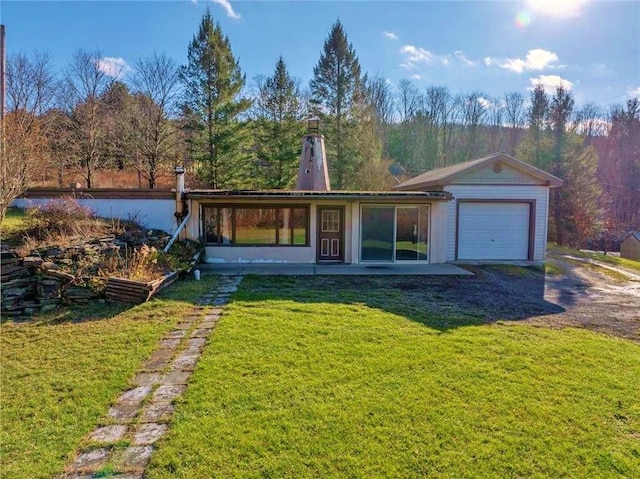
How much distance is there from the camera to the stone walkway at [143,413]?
2.69 m

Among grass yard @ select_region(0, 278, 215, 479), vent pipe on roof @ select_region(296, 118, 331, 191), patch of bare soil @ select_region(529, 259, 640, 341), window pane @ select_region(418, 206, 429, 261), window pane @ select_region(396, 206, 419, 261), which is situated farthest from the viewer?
vent pipe on roof @ select_region(296, 118, 331, 191)

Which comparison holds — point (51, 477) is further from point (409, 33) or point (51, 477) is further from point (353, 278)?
point (409, 33)

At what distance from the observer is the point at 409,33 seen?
13.1 m

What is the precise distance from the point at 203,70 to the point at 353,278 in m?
16.7

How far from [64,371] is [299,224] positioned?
8.35m

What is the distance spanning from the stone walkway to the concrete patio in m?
4.95

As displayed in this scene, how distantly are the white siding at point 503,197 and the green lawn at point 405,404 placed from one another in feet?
23.1

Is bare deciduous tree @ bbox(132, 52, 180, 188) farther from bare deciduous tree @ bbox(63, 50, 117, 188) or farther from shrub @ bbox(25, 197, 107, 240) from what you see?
shrub @ bbox(25, 197, 107, 240)

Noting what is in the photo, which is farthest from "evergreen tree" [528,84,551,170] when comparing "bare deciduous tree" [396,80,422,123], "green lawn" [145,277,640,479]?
"green lawn" [145,277,640,479]

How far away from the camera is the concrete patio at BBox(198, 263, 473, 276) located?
10.5 metres

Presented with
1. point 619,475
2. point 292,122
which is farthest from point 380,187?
point 619,475

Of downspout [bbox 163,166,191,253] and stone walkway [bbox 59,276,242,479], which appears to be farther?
downspout [bbox 163,166,191,253]

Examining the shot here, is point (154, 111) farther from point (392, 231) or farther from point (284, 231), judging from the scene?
point (392, 231)

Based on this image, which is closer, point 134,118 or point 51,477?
point 51,477
